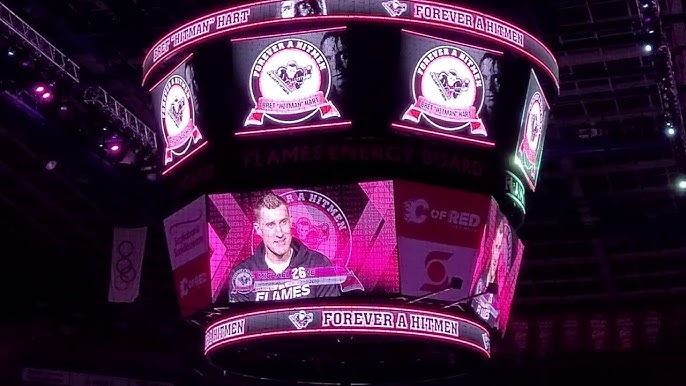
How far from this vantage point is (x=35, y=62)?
13.9m

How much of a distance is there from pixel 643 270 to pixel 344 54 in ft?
39.4

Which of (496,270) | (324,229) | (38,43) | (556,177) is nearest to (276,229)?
(324,229)

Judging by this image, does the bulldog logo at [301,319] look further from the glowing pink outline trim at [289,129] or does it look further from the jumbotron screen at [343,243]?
the glowing pink outline trim at [289,129]

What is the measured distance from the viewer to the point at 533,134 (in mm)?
11969

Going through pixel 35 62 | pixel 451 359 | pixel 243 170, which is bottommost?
pixel 451 359

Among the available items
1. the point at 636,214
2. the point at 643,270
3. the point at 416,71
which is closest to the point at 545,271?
the point at 643,270

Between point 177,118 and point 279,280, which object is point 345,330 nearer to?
point 279,280

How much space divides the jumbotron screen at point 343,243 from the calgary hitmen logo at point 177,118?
729mm

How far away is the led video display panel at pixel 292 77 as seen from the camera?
1096 cm

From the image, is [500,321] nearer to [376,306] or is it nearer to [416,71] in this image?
[376,306]

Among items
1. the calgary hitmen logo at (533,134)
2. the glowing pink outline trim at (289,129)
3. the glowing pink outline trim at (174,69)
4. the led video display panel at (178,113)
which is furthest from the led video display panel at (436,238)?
the glowing pink outline trim at (174,69)

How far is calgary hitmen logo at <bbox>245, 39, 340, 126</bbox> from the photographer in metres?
11.0

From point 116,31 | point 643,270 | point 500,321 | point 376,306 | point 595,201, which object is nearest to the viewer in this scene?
point 376,306

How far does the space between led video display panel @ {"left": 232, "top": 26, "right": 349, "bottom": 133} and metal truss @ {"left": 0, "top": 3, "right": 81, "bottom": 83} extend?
354cm
